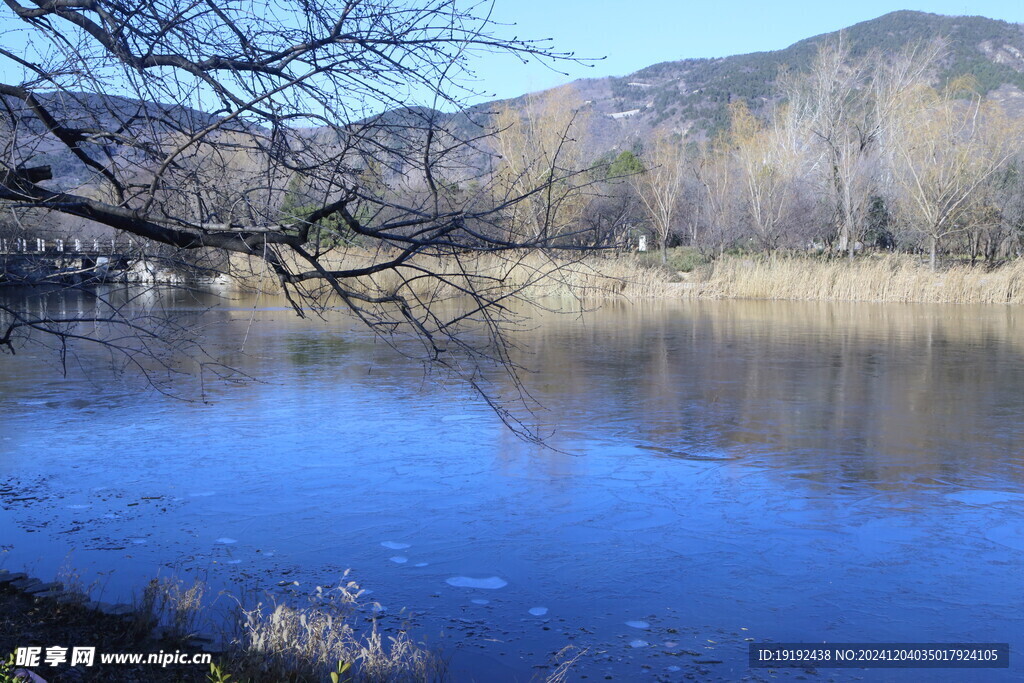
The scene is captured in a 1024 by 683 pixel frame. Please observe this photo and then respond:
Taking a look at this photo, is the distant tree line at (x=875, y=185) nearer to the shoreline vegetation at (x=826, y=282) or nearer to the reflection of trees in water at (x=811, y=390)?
the shoreline vegetation at (x=826, y=282)

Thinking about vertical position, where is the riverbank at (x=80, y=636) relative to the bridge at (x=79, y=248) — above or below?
below

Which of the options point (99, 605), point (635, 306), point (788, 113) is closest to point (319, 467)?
point (99, 605)

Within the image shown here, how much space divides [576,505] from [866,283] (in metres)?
22.6

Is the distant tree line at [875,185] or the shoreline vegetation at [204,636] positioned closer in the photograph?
the shoreline vegetation at [204,636]

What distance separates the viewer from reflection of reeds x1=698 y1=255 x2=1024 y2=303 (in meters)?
26.7

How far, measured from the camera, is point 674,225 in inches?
1768

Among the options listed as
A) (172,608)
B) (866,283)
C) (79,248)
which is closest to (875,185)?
(866,283)

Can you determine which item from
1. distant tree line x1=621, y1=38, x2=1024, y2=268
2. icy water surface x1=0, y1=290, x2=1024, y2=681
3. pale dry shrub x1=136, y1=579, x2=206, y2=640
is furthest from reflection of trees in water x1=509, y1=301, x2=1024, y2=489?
distant tree line x1=621, y1=38, x2=1024, y2=268

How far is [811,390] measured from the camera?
460 inches

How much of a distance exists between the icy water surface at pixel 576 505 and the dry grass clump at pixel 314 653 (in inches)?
10.2

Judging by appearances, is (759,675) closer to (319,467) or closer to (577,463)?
(577,463)

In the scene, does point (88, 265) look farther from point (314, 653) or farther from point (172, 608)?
point (314, 653)

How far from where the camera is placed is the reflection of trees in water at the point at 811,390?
27.7 ft

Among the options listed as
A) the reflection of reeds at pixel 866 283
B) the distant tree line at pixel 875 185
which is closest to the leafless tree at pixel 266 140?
the reflection of reeds at pixel 866 283
